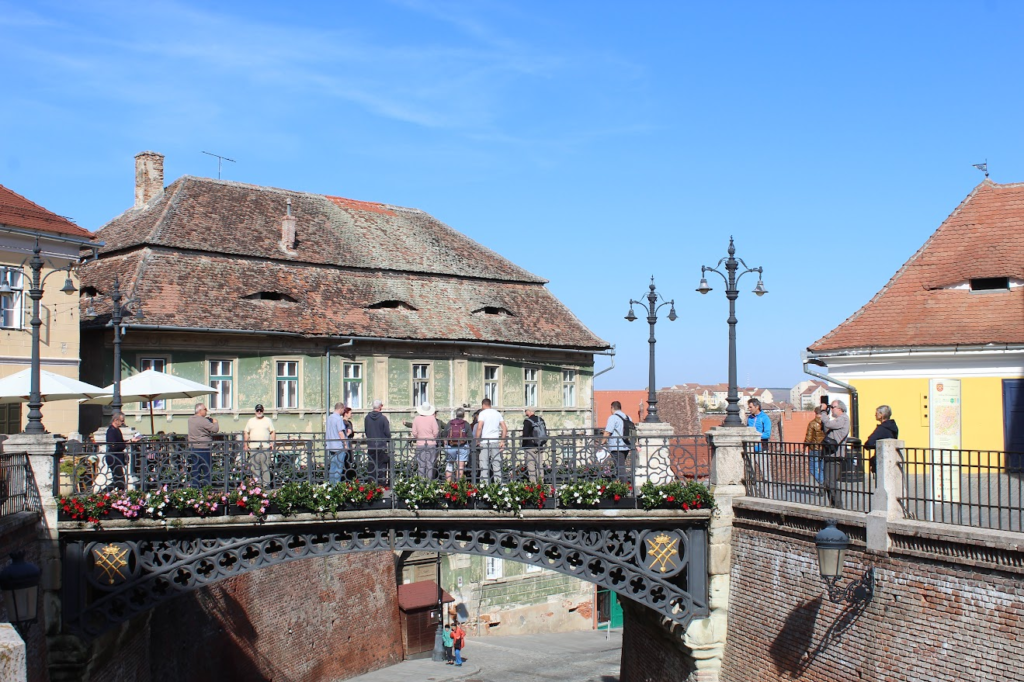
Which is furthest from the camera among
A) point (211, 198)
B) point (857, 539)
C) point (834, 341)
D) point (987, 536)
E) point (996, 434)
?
point (211, 198)

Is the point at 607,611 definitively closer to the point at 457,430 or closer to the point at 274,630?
the point at 274,630

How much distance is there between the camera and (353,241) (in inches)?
1400

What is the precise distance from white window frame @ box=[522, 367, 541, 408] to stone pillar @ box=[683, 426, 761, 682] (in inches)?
798

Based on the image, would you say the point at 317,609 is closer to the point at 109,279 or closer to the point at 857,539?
the point at 109,279

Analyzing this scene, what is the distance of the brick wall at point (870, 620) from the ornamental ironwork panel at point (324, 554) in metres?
0.92

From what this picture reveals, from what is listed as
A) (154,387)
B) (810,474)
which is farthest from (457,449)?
(154,387)

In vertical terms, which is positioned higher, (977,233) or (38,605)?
(977,233)

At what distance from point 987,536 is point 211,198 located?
1057 inches

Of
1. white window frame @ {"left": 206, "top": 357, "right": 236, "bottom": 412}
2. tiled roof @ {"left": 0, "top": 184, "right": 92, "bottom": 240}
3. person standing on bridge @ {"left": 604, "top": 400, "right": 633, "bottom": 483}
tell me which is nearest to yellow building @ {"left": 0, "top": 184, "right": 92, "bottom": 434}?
tiled roof @ {"left": 0, "top": 184, "right": 92, "bottom": 240}

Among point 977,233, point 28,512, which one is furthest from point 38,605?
point 977,233

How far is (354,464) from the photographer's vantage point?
1686cm

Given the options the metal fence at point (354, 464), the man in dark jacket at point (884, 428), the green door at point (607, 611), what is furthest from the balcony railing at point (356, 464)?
the green door at point (607, 611)

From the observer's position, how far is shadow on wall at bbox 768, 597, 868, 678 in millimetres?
13695

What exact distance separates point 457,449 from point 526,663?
1844 cm
